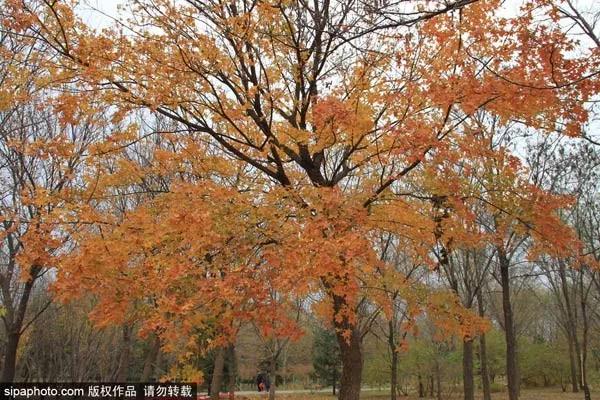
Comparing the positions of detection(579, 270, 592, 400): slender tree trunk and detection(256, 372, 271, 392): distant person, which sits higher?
detection(579, 270, 592, 400): slender tree trunk

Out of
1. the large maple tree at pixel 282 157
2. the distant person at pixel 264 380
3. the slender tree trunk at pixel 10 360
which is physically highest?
the large maple tree at pixel 282 157

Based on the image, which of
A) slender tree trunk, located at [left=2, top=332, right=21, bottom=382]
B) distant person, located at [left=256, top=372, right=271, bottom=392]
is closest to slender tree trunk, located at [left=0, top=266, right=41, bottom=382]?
slender tree trunk, located at [left=2, top=332, right=21, bottom=382]

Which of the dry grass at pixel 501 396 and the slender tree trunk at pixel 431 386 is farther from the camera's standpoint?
the slender tree trunk at pixel 431 386

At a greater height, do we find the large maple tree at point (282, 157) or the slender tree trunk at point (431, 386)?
the large maple tree at point (282, 157)

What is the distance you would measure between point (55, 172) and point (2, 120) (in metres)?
1.61

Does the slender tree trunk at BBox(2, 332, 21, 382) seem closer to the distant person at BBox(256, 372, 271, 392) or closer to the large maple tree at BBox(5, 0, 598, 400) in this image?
the large maple tree at BBox(5, 0, 598, 400)

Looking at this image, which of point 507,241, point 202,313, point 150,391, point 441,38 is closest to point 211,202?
point 202,313

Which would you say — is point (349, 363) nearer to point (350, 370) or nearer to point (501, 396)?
point (350, 370)

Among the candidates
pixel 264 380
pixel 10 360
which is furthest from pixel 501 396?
pixel 10 360

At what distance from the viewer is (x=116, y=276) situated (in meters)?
5.72

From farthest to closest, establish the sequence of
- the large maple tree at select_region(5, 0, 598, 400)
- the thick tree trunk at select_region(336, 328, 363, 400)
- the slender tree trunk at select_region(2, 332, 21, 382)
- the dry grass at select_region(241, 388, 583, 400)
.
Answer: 1. the dry grass at select_region(241, 388, 583, 400)
2. the slender tree trunk at select_region(2, 332, 21, 382)
3. the thick tree trunk at select_region(336, 328, 363, 400)
4. the large maple tree at select_region(5, 0, 598, 400)

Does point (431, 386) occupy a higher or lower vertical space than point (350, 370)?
lower

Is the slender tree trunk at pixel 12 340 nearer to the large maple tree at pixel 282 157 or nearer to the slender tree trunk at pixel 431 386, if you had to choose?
the large maple tree at pixel 282 157

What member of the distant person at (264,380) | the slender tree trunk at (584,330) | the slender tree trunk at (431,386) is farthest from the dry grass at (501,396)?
the distant person at (264,380)
